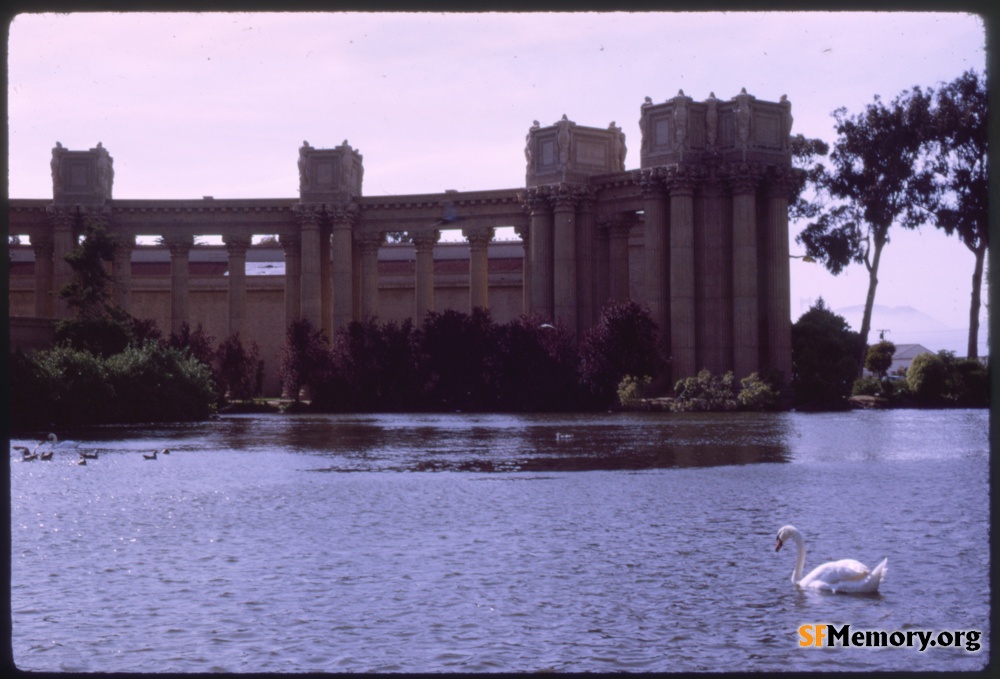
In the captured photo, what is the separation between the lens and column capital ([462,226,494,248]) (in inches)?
3137

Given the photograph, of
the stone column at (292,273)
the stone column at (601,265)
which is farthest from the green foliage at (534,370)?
the stone column at (292,273)

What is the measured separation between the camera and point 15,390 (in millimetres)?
41531

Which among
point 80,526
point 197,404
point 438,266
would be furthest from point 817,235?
point 80,526

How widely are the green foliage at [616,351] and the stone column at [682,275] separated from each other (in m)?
3.94

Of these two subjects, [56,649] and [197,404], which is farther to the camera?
[197,404]

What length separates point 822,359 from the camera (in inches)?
2913

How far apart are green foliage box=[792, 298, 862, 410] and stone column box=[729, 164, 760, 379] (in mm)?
3112

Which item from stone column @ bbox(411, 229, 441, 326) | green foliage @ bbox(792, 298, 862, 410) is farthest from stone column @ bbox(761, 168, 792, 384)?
stone column @ bbox(411, 229, 441, 326)

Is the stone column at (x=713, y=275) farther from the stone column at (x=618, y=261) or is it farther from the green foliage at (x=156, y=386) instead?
the green foliage at (x=156, y=386)

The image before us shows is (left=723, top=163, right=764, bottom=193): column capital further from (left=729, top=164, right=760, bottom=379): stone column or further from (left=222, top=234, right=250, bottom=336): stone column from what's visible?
(left=222, top=234, right=250, bottom=336): stone column

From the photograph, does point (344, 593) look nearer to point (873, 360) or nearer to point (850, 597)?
point (850, 597)

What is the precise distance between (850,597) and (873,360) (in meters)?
88.0

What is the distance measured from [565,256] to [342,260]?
14.3m

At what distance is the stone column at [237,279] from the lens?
80.6 m
